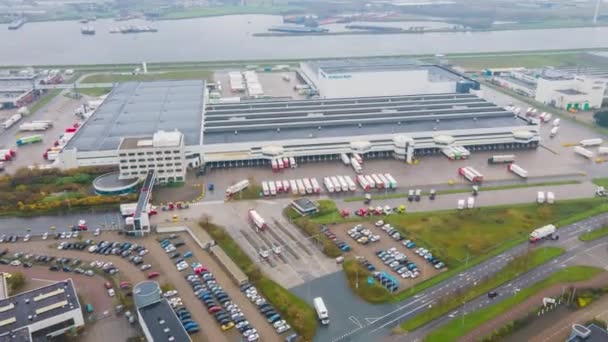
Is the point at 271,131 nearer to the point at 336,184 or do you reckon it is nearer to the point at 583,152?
the point at 336,184

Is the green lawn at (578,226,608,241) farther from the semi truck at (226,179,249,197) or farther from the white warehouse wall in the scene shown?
the white warehouse wall

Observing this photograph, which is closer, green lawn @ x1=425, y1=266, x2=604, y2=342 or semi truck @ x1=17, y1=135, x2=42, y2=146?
green lawn @ x1=425, y1=266, x2=604, y2=342

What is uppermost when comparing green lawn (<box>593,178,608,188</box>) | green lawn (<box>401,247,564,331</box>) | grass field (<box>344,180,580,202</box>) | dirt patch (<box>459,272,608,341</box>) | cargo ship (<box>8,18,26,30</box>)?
cargo ship (<box>8,18,26,30</box>)

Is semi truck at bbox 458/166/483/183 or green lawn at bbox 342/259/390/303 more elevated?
semi truck at bbox 458/166/483/183

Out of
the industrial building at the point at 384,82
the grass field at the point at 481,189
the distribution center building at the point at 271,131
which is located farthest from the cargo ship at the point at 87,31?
the grass field at the point at 481,189

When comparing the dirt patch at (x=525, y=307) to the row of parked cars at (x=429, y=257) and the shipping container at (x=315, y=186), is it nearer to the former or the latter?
the row of parked cars at (x=429, y=257)

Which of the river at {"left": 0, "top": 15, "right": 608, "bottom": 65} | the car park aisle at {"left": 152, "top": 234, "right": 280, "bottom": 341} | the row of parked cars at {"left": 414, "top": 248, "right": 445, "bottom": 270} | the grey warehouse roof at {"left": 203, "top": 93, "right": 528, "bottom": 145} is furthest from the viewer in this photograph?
the river at {"left": 0, "top": 15, "right": 608, "bottom": 65}

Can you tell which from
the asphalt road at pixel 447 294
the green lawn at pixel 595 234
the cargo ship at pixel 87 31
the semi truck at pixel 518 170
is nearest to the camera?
the asphalt road at pixel 447 294

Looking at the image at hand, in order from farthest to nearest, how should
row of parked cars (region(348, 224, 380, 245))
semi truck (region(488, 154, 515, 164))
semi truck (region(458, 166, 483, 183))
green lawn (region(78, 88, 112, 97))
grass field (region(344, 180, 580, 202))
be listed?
1. green lawn (region(78, 88, 112, 97))
2. semi truck (region(488, 154, 515, 164))
3. semi truck (region(458, 166, 483, 183))
4. grass field (region(344, 180, 580, 202))
5. row of parked cars (region(348, 224, 380, 245))

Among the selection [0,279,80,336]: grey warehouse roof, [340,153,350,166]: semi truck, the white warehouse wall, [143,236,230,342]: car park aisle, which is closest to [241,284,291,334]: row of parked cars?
[143,236,230,342]: car park aisle
